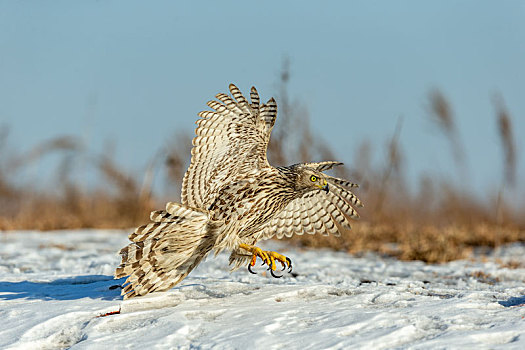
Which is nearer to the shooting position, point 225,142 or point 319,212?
point 225,142

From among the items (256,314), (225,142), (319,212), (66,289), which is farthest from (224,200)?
(66,289)

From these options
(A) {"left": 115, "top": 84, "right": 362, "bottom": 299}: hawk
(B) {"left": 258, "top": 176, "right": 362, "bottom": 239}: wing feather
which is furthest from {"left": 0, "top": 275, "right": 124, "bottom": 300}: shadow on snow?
(B) {"left": 258, "top": 176, "right": 362, "bottom": 239}: wing feather

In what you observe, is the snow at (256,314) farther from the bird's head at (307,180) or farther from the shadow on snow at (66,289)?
the bird's head at (307,180)

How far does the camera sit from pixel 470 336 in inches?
113

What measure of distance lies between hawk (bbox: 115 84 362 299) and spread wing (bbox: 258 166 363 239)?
0.39 feet

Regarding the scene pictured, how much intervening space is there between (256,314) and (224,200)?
1102 mm

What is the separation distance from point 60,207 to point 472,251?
8.11m

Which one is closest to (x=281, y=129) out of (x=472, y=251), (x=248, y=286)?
(x=472, y=251)

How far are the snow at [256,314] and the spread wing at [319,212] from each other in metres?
0.44

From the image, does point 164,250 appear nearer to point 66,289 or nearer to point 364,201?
point 66,289

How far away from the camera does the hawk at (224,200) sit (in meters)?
3.82

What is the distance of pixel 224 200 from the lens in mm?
4324

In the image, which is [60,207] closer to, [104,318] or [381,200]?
[381,200]

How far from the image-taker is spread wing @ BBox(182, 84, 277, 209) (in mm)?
4617
